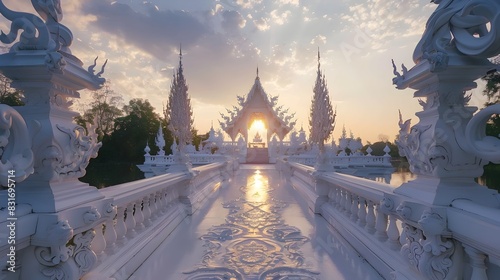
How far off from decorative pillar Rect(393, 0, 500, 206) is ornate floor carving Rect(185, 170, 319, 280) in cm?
147

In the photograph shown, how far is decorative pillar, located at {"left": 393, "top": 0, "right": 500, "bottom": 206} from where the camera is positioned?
5.11ft

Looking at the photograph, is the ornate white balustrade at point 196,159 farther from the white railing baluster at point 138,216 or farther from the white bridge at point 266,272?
the white bridge at point 266,272

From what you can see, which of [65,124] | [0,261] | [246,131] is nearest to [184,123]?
[65,124]

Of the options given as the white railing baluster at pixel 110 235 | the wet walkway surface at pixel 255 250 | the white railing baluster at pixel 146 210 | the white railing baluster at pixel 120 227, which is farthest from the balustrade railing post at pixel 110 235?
the white railing baluster at pixel 146 210

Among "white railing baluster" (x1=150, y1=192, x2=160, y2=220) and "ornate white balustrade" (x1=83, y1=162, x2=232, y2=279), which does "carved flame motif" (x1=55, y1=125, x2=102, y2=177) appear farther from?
Answer: "white railing baluster" (x1=150, y1=192, x2=160, y2=220)

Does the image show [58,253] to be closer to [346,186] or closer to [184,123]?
[346,186]

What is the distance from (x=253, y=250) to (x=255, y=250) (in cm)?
2

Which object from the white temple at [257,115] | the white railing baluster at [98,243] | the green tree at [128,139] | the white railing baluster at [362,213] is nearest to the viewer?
the white railing baluster at [98,243]

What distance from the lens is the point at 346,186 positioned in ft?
12.2

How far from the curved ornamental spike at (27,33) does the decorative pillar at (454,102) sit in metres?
2.28

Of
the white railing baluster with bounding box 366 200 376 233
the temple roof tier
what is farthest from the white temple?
the white railing baluster with bounding box 366 200 376 233

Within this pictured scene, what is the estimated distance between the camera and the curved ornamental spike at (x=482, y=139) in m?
1.45

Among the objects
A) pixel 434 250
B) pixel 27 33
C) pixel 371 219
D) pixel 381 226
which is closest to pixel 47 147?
pixel 27 33

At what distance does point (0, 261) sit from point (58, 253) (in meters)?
0.26
